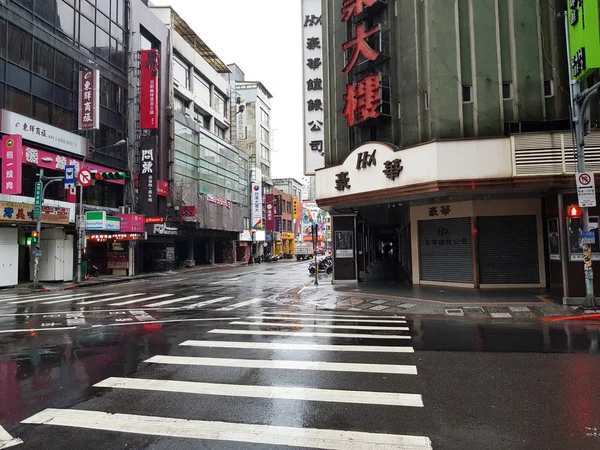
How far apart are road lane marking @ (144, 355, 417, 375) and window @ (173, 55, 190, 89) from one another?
1768 inches

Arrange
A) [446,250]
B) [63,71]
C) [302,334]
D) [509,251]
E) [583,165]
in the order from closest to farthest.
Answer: [302,334]
[583,165]
[509,251]
[446,250]
[63,71]

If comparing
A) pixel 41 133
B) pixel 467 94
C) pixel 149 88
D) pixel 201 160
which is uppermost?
pixel 149 88

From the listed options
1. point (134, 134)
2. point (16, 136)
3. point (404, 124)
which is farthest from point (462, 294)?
point (134, 134)

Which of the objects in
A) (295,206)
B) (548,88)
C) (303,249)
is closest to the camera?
(548,88)

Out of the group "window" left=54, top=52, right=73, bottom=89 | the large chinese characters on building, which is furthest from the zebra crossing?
"window" left=54, top=52, right=73, bottom=89

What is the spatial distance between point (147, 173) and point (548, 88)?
103 ft

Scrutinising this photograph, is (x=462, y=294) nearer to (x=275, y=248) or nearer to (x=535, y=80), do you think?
(x=535, y=80)

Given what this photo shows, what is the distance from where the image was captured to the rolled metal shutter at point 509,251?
18.3m

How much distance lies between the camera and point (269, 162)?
82500 mm

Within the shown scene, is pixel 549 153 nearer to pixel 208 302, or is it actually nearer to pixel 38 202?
pixel 208 302

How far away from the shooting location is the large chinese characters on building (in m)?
19.8

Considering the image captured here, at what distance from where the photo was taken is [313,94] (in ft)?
82.9

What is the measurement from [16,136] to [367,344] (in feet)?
82.3

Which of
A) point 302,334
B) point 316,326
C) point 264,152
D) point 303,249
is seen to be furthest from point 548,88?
point 264,152
